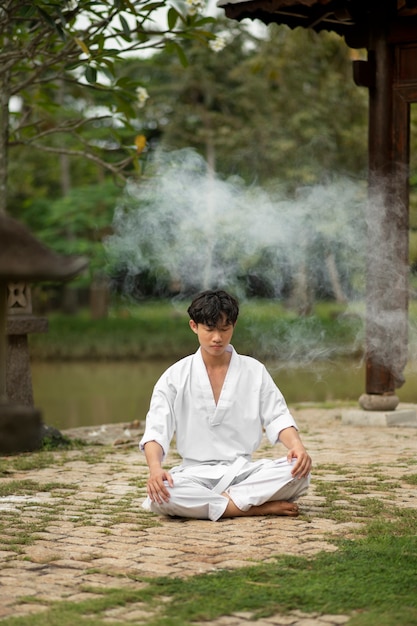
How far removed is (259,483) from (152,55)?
20.2 meters

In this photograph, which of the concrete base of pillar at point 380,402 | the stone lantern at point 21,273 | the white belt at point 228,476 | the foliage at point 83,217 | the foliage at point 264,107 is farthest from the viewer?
the foliage at point 83,217

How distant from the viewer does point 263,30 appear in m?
22.6

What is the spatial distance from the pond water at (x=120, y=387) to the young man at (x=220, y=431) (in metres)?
4.47

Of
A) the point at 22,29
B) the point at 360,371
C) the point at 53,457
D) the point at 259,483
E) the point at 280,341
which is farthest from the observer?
the point at 360,371

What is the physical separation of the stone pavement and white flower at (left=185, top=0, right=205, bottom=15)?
10.9ft

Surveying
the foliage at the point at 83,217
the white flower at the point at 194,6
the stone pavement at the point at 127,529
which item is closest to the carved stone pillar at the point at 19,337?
the stone pavement at the point at 127,529

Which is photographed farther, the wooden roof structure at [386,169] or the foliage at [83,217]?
the foliage at [83,217]

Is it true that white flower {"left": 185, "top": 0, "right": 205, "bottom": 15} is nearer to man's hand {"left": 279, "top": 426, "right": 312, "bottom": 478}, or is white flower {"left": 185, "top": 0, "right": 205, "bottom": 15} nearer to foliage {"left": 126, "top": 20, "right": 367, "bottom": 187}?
man's hand {"left": 279, "top": 426, "right": 312, "bottom": 478}

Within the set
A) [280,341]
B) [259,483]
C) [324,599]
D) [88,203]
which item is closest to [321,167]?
[88,203]

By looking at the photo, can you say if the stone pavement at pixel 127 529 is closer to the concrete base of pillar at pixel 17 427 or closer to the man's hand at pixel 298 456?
the man's hand at pixel 298 456

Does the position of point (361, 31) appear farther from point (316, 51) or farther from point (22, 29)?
point (316, 51)

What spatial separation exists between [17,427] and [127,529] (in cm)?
182

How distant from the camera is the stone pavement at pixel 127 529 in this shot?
350cm

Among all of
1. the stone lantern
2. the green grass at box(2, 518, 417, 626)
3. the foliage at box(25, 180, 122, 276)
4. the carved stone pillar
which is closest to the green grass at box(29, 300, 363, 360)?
the foliage at box(25, 180, 122, 276)
